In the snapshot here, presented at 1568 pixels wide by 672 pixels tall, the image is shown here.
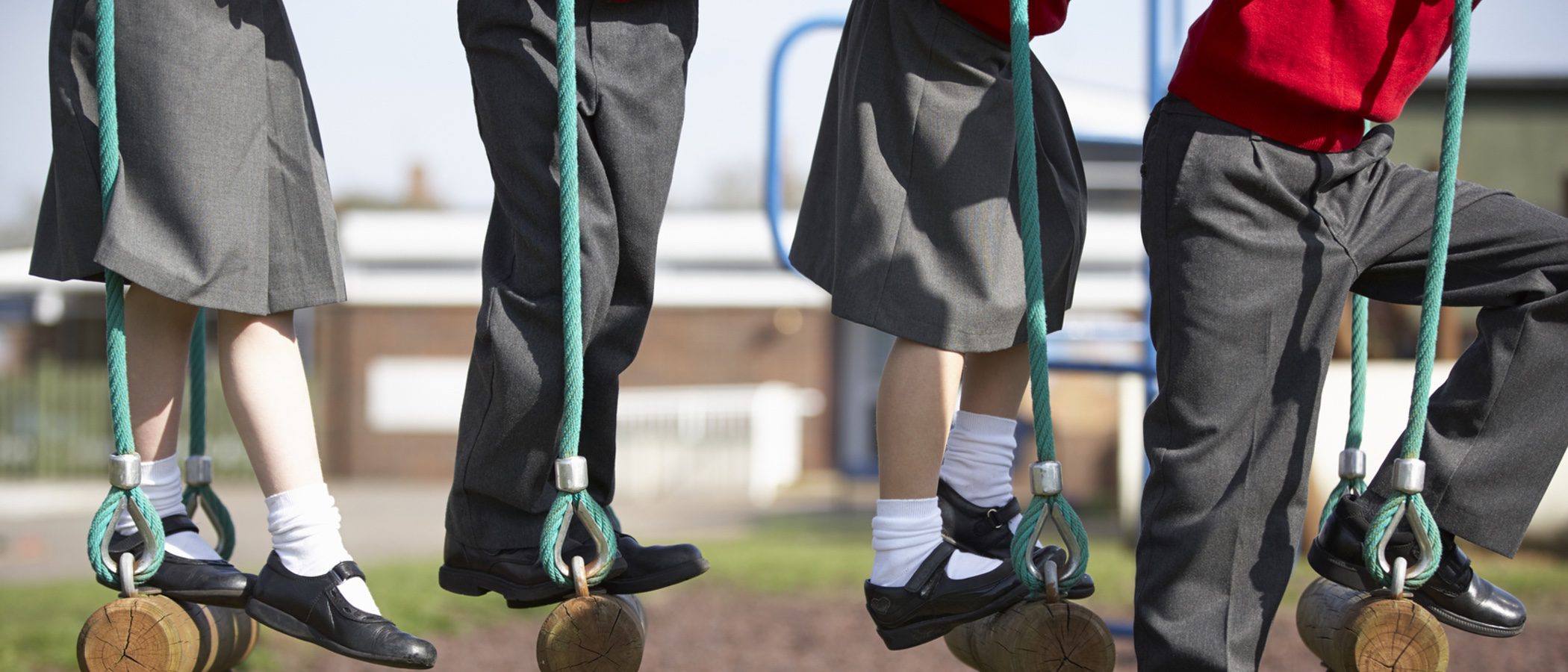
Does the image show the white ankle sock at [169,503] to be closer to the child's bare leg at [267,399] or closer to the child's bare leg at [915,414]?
the child's bare leg at [267,399]

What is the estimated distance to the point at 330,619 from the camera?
2.19m

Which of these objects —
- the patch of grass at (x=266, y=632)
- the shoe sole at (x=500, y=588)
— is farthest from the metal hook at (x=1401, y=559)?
the patch of grass at (x=266, y=632)

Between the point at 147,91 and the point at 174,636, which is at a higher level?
the point at 147,91

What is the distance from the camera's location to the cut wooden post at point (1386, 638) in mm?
2096

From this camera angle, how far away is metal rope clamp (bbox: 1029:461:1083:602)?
2.10 meters

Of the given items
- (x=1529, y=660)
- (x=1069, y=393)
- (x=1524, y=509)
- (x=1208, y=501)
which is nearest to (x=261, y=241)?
(x=1208, y=501)

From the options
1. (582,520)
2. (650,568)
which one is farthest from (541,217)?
(650,568)

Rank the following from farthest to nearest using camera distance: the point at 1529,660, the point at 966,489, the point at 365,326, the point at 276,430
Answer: the point at 365,326 < the point at 1529,660 < the point at 966,489 < the point at 276,430

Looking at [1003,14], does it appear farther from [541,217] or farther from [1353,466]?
[1353,466]

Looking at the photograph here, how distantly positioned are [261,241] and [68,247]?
34 cm

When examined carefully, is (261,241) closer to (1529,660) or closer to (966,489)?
(966,489)

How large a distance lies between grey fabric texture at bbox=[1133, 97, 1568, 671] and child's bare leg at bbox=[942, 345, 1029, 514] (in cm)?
28

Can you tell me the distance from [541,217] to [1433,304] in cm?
146

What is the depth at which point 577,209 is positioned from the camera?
213 cm
